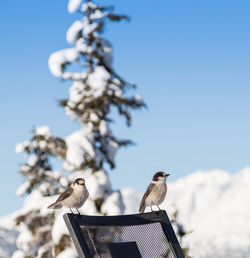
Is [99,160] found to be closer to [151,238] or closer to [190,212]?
[151,238]

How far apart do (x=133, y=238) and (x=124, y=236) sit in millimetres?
88

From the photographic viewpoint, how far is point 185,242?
18.0m

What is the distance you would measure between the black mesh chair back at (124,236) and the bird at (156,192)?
1982 millimetres

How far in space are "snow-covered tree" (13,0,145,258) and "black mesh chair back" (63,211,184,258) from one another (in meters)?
12.4

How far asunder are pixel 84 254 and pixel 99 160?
13.5 m

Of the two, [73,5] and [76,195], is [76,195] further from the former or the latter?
[73,5]

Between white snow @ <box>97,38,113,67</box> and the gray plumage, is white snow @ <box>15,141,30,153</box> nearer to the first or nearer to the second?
white snow @ <box>97,38,113,67</box>

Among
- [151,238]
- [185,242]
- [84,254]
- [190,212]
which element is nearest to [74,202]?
[151,238]

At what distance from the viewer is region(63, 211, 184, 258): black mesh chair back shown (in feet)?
15.1

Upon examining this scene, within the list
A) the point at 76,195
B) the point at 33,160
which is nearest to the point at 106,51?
the point at 33,160

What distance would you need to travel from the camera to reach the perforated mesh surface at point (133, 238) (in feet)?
15.4

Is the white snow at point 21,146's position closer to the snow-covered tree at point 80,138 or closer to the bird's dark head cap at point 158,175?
the snow-covered tree at point 80,138

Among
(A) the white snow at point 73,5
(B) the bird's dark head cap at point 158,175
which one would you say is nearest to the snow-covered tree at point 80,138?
(A) the white snow at point 73,5

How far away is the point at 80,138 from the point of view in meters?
18.0
